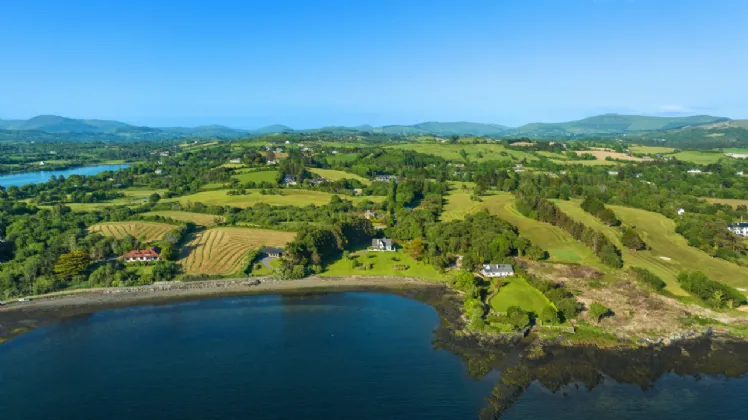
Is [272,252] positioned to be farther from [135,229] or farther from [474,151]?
[474,151]

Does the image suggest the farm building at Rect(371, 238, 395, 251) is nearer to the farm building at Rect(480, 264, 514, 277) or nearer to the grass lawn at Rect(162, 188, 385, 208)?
the farm building at Rect(480, 264, 514, 277)

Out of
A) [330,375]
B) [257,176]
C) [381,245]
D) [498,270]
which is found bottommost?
[330,375]

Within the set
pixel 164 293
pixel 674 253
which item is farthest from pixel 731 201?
pixel 164 293

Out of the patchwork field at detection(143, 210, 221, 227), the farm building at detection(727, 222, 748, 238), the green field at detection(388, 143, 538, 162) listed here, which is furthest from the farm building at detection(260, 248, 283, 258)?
the green field at detection(388, 143, 538, 162)

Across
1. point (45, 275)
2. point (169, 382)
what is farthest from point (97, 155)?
point (169, 382)

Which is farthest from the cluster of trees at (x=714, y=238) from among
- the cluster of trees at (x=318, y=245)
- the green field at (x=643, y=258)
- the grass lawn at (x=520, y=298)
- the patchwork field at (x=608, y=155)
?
the patchwork field at (x=608, y=155)
